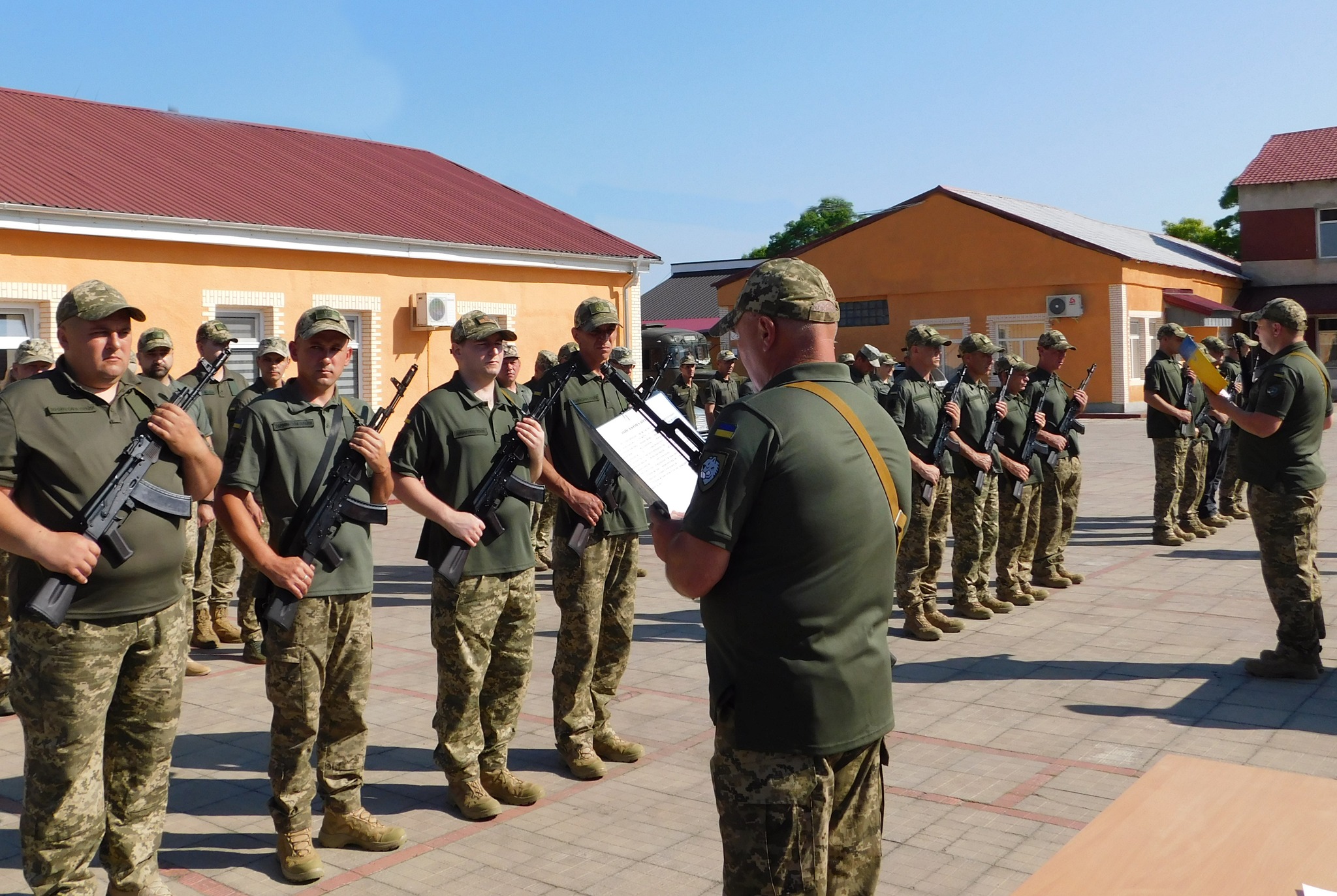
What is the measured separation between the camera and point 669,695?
23.7ft

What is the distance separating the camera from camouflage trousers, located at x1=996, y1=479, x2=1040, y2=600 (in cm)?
984

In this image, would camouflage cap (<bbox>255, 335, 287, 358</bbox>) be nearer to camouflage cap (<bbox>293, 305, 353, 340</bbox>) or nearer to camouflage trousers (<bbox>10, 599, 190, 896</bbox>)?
camouflage cap (<bbox>293, 305, 353, 340</bbox>)

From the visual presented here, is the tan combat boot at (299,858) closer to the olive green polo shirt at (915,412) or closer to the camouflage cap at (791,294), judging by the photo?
the camouflage cap at (791,294)

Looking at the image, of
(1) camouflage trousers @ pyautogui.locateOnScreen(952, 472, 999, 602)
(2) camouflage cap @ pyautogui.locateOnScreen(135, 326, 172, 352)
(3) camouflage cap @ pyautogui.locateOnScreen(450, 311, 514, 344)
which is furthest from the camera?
(1) camouflage trousers @ pyautogui.locateOnScreen(952, 472, 999, 602)

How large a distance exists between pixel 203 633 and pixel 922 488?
537 cm

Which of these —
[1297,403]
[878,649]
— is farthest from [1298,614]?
[878,649]

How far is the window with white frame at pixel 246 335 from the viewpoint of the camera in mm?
16391

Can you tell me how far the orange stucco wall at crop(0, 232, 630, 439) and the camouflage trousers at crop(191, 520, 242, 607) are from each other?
6927 millimetres

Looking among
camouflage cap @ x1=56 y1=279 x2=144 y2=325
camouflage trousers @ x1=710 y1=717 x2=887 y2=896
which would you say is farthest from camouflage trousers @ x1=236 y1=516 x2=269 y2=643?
camouflage trousers @ x1=710 y1=717 x2=887 y2=896

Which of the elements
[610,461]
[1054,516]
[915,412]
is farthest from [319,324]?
[1054,516]

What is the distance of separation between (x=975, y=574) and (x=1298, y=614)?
8.53ft

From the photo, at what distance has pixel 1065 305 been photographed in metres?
33.4

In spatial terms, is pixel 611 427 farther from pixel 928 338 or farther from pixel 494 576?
pixel 928 338

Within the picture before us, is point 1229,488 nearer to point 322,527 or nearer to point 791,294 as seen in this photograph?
point 322,527
